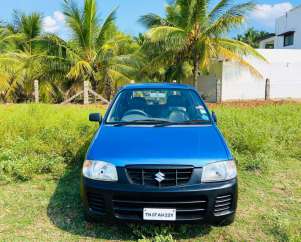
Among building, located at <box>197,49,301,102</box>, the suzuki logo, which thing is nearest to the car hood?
the suzuki logo

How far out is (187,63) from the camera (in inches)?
741

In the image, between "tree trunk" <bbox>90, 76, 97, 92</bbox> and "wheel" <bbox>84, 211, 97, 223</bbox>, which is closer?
"wheel" <bbox>84, 211, 97, 223</bbox>

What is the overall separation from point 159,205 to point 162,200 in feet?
0.21

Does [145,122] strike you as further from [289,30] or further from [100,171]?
[289,30]

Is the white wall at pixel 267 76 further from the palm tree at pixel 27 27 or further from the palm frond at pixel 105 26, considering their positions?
the palm tree at pixel 27 27

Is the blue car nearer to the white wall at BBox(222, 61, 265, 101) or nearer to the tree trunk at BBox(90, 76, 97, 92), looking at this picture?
the tree trunk at BBox(90, 76, 97, 92)

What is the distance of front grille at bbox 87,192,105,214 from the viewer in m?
3.46

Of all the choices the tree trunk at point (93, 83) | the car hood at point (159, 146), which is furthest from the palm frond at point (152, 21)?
the car hood at point (159, 146)

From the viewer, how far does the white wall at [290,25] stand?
31.6 metres

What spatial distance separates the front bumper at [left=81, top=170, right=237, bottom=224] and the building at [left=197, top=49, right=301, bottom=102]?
52.5 feet

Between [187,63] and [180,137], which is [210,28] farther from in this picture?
[180,137]

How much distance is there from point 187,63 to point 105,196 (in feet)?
52.8

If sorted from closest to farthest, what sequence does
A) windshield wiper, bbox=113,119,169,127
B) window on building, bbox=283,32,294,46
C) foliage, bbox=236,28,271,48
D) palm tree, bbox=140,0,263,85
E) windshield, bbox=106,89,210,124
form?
windshield wiper, bbox=113,119,169,127 < windshield, bbox=106,89,210,124 < palm tree, bbox=140,0,263,85 < window on building, bbox=283,32,294,46 < foliage, bbox=236,28,271,48

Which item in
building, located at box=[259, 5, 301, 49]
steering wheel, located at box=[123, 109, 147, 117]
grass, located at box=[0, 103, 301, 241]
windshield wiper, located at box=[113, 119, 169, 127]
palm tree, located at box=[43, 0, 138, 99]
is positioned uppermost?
building, located at box=[259, 5, 301, 49]
